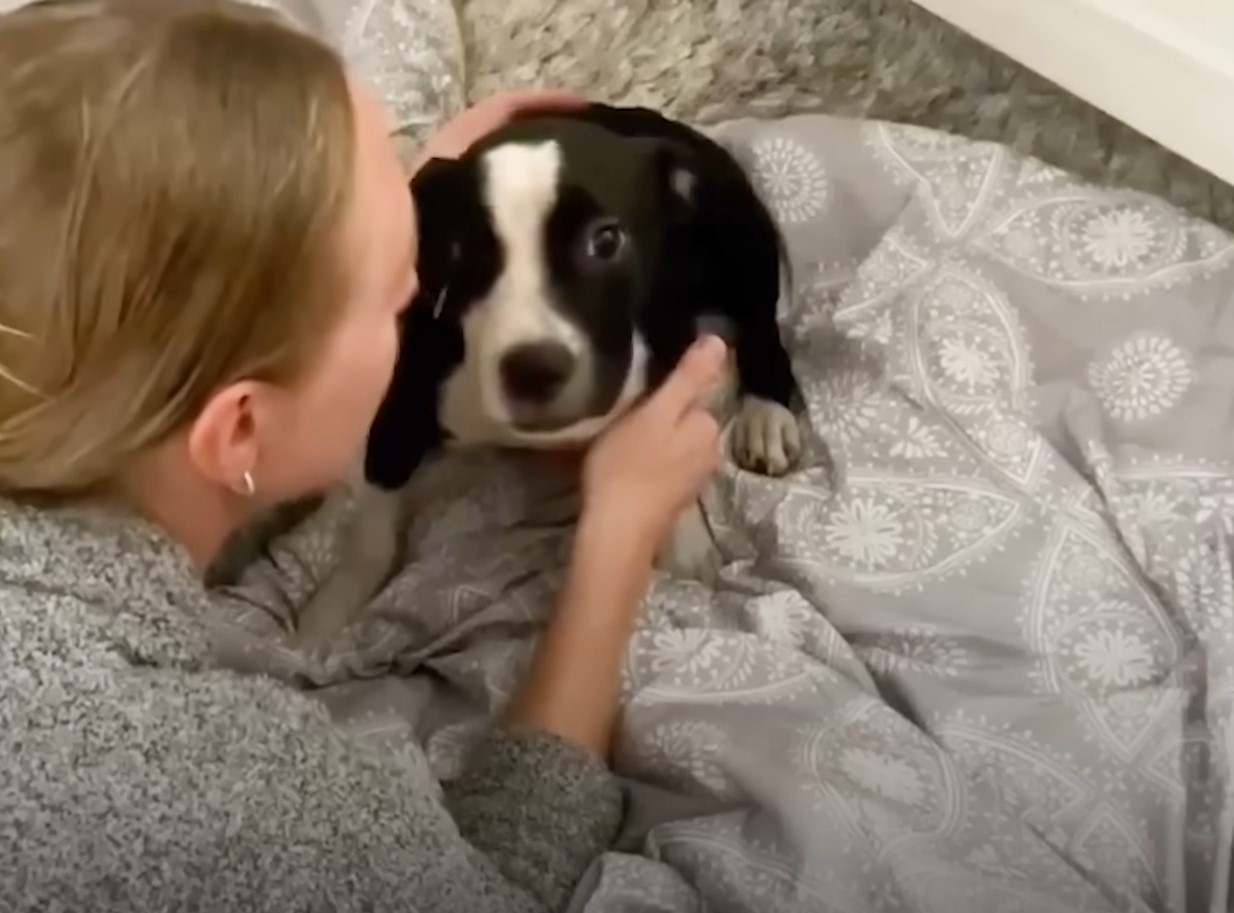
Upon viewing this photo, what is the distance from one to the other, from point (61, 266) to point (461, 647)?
56 cm

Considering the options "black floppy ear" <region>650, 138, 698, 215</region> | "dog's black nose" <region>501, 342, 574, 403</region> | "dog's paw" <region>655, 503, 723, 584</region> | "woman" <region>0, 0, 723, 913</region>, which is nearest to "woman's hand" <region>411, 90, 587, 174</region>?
"black floppy ear" <region>650, 138, 698, 215</region>

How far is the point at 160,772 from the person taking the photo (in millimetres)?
842

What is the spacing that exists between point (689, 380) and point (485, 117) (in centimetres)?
35

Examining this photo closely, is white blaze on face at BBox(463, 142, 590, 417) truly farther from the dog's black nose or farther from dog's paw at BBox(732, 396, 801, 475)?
dog's paw at BBox(732, 396, 801, 475)

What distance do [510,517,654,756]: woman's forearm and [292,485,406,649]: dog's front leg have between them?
0.21 meters

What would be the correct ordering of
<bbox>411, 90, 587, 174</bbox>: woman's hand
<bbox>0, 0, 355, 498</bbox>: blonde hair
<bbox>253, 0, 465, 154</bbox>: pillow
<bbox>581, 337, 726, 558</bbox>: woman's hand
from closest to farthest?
<bbox>0, 0, 355, 498</bbox>: blonde hair → <bbox>581, 337, 726, 558</bbox>: woman's hand → <bbox>411, 90, 587, 174</bbox>: woman's hand → <bbox>253, 0, 465, 154</bbox>: pillow

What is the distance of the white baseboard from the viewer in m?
1.56

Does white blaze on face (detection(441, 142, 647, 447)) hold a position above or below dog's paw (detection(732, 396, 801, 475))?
above

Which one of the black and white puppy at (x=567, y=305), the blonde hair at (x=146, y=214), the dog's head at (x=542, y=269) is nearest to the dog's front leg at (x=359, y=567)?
the black and white puppy at (x=567, y=305)

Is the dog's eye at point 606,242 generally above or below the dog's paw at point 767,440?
above

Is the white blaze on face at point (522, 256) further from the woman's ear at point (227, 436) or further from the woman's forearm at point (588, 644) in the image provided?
the woman's ear at point (227, 436)

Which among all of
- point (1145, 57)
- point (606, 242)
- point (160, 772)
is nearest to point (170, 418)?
point (160, 772)

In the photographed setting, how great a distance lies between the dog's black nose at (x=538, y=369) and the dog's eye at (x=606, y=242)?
3.1 inches

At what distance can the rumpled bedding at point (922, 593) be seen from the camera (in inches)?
43.6
